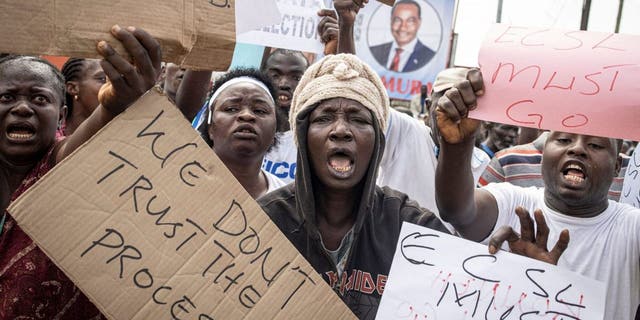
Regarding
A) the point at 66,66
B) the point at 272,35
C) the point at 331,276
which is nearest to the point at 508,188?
the point at 331,276

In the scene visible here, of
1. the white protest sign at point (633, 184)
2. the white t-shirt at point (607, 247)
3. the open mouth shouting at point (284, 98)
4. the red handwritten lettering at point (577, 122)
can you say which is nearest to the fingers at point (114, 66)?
the red handwritten lettering at point (577, 122)

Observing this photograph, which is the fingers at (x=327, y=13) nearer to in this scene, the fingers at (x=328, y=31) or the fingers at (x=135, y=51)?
the fingers at (x=328, y=31)

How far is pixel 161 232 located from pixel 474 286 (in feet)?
2.92

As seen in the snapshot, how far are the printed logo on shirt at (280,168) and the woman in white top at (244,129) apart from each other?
43 centimetres

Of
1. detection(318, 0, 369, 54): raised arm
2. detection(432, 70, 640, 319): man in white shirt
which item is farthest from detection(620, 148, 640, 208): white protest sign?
detection(318, 0, 369, 54): raised arm

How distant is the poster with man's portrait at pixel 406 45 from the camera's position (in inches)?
296

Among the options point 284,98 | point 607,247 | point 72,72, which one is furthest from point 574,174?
point 72,72

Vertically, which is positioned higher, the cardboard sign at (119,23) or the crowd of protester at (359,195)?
the cardboard sign at (119,23)

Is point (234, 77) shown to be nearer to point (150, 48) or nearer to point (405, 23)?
point (150, 48)

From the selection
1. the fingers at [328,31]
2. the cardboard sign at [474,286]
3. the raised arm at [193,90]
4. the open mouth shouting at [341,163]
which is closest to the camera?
the cardboard sign at [474,286]

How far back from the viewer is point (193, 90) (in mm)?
2703

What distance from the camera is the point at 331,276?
7.07ft

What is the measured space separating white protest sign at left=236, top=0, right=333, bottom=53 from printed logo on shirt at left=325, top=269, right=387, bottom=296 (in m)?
1.91

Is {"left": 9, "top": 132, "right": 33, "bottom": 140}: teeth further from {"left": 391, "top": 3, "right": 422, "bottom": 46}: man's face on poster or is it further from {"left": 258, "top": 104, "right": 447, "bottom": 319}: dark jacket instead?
{"left": 391, "top": 3, "right": 422, "bottom": 46}: man's face on poster
